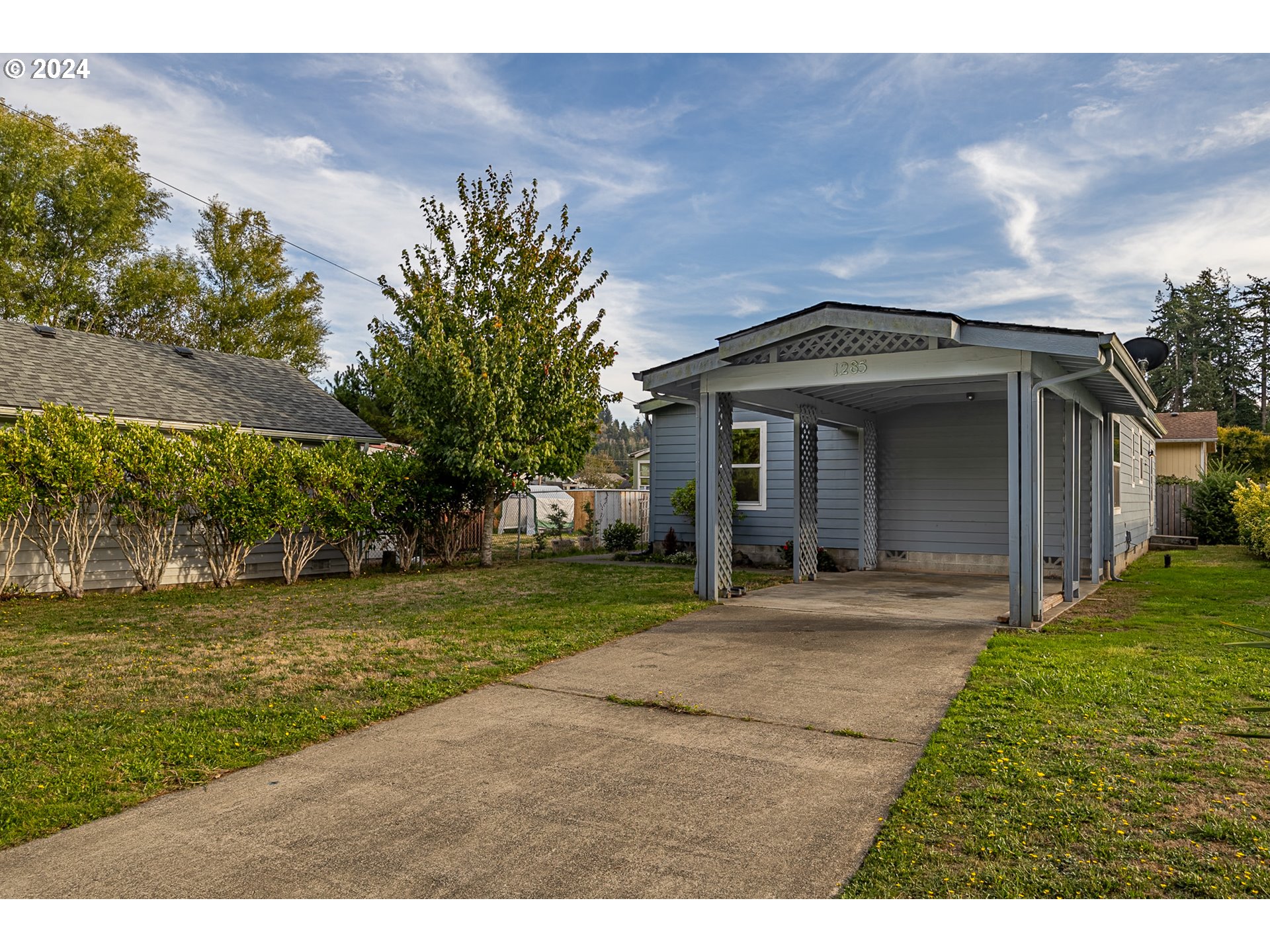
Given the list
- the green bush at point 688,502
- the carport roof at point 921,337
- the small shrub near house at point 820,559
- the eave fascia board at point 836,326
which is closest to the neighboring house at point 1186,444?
the small shrub near house at point 820,559

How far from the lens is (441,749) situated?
159 inches

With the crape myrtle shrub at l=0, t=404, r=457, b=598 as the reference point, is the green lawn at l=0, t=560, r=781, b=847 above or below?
below

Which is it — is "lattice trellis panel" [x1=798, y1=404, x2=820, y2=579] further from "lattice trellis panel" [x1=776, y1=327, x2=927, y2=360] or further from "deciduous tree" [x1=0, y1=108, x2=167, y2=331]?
"deciduous tree" [x1=0, y1=108, x2=167, y2=331]

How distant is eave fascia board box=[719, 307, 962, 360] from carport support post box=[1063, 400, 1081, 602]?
8.93 feet

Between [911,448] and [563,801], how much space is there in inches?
423

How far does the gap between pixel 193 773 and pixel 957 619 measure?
6777 millimetres

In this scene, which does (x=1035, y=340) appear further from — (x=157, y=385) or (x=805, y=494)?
(x=157, y=385)

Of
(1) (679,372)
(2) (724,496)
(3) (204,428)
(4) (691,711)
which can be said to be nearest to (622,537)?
(2) (724,496)

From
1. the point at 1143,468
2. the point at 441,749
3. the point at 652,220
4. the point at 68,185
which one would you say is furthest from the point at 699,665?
the point at 68,185

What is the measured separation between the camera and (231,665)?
586 cm

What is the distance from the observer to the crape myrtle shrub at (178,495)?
8859mm

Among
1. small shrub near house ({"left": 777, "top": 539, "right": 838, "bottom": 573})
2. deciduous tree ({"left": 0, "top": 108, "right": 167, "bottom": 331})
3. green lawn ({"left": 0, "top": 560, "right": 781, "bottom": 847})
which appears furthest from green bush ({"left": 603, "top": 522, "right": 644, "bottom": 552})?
deciduous tree ({"left": 0, "top": 108, "right": 167, "bottom": 331})

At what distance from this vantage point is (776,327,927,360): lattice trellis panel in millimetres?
7809

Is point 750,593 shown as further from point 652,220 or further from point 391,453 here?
point 652,220
